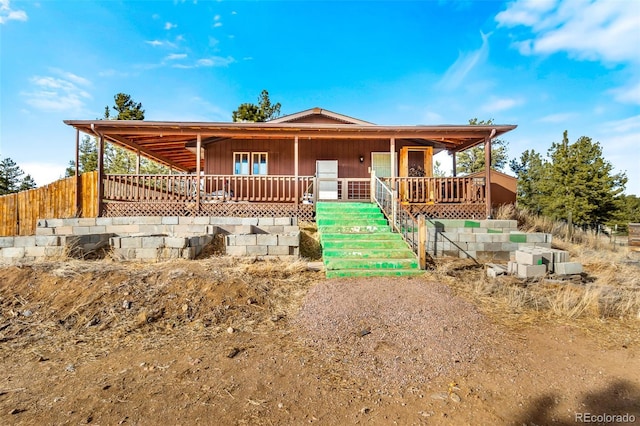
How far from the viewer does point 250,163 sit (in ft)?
41.2

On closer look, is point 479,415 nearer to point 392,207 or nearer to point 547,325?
point 547,325

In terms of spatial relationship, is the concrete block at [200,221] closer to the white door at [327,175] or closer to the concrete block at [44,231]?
the concrete block at [44,231]

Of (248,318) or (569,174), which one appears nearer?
(248,318)

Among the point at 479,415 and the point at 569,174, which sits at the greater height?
the point at 569,174

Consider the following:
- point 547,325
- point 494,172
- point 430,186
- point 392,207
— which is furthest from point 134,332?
point 494,172

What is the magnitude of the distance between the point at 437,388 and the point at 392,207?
19.6 feet

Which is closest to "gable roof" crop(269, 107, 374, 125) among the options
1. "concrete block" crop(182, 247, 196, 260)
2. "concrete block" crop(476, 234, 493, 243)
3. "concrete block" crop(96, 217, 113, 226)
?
"concrete block" crop(476, 234, 493, 243)

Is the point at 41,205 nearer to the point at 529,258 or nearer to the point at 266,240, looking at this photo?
the point at 266,240

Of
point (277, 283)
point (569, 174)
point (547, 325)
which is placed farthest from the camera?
point (569, 174)

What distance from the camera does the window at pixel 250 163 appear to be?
12.6m

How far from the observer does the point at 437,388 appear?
256cm

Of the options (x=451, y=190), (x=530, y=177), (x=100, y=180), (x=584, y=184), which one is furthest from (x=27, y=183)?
(x=530, y=177)

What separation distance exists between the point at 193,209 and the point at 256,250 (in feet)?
12.3

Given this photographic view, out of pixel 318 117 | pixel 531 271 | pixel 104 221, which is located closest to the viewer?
pixel 531 271
